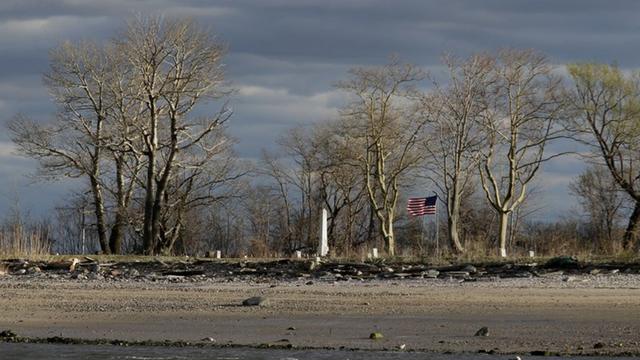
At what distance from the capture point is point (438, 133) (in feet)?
182

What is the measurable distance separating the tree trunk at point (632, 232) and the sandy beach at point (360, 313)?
1379 cm

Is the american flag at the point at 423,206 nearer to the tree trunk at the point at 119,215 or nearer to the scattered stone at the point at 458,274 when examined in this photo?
the scattered stone at the point at 458,274

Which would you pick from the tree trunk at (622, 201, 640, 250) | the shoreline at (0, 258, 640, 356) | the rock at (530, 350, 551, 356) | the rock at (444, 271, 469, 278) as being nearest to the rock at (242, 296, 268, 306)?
the shoreline at (0, 258, 640, 356)

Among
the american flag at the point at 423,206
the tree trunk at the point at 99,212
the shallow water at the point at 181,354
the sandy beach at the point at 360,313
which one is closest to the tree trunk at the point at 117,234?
the tree trunk at the point at 99,212

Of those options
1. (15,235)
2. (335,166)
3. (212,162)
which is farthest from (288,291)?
(335,166)

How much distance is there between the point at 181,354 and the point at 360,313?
4.53 meters

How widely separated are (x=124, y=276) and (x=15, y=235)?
26.9 ft

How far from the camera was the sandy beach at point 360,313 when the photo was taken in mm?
16750

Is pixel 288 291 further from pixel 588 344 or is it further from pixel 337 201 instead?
pixel 337 201

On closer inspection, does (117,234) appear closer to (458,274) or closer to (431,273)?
(431,273)

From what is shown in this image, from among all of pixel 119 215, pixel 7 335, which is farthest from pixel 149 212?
pixel 7 335

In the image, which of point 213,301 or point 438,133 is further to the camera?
point 438,133

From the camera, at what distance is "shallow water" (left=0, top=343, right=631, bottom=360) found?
15.3m

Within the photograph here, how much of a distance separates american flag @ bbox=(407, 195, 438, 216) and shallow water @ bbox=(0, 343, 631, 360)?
2101 centimetres
